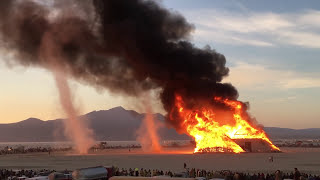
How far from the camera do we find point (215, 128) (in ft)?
294

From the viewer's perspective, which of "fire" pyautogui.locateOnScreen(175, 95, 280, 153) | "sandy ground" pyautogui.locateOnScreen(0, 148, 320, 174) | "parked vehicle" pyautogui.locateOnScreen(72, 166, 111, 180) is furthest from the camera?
"fire" pyautogui.locateOnScreen(175, 95, 280, 153)

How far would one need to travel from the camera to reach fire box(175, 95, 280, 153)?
88500 millimetres

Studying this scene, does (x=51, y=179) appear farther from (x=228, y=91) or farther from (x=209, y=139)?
(x=228, y=91)

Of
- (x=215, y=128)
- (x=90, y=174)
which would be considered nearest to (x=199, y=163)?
(x=215, y=128)

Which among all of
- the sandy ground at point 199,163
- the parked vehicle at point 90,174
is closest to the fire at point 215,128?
the sandy ground at point 199,163

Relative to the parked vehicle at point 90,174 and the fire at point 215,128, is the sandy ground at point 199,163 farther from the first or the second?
the parked vehicle at point 90,174

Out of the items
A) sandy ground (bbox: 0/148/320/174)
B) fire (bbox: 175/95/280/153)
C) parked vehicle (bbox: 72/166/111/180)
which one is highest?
fire (bbox: 175/95/280/153)

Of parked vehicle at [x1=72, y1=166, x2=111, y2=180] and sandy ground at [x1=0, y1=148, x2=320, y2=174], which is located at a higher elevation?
parked vehicle at [x1=72, y1=166, x2=111, y2=180]

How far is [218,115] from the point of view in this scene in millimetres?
93312

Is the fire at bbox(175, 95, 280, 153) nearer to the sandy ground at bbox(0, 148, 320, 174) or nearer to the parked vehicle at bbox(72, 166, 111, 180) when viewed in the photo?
the sandy ground at bbox(0, 148, 320, 174)

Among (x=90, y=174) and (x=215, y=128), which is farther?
(x=215, y=128)

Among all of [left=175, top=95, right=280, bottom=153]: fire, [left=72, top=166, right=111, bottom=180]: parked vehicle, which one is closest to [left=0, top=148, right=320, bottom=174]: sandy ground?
[left=175, top=95, right=280, bottom=153]: fire

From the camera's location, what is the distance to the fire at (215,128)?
88.5m

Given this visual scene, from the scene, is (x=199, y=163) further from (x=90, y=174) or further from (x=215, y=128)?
(x=90, y=174)
